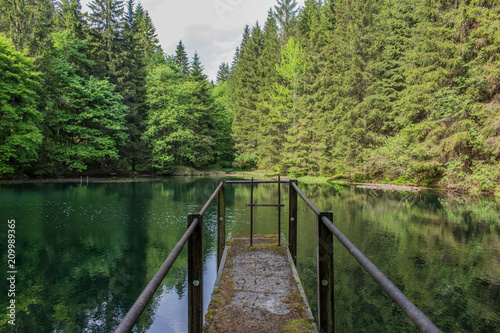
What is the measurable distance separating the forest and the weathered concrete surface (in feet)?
52.8

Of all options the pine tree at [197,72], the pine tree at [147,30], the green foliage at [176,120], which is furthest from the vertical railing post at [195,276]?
the pine tree at [147,30]

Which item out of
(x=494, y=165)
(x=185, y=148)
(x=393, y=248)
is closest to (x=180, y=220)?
(x=393, y=248)

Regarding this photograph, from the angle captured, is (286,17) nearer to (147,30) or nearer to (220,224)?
(147,30)

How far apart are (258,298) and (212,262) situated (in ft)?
14.4

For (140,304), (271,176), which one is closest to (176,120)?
(271,176)

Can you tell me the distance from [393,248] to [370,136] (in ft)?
54.4

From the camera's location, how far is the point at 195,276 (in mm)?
2131

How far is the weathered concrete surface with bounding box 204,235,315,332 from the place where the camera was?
2.62m

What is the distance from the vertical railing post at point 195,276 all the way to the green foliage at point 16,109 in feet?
77.4

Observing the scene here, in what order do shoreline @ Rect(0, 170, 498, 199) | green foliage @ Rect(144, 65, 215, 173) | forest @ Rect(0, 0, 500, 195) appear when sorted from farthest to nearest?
green foliage @ Rect(144, 65, 215, 173), shoreline @ Rect(0, 170, 498, 199), forest @ Rect(0, 0, 500, 195)

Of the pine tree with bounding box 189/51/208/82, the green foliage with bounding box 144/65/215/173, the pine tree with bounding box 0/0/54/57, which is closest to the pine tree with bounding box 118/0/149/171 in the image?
the green foliage with bounding box 144/65/215/173

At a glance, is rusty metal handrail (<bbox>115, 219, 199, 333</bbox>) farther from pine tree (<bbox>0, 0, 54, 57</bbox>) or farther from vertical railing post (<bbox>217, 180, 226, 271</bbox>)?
pine tree (<bbox>0, 0, 54, 57</bbox>)

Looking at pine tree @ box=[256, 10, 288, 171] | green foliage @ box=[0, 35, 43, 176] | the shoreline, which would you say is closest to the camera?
the shoreline

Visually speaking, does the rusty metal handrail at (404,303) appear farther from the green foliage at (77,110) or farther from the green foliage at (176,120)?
the green foliage at (176,120)
